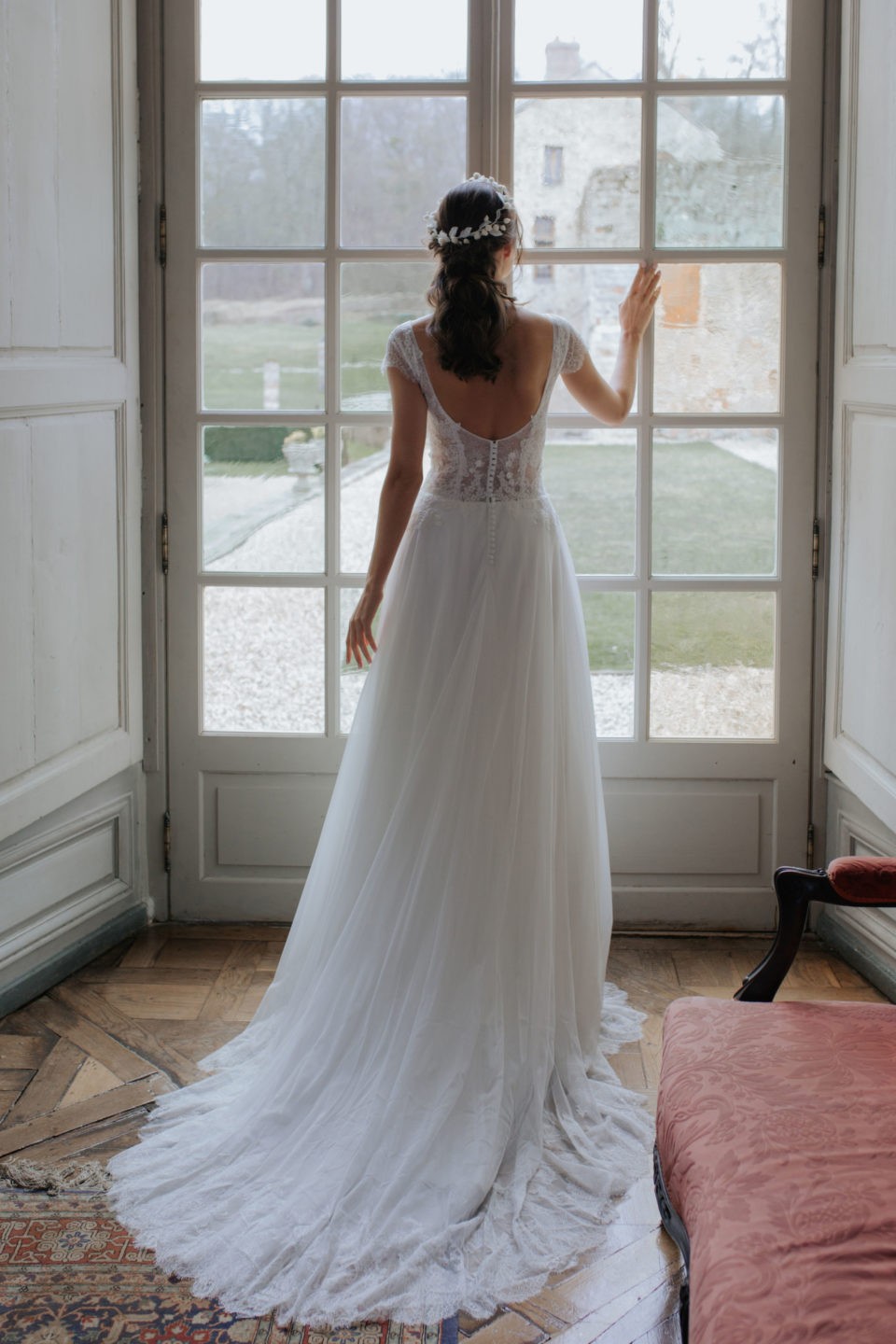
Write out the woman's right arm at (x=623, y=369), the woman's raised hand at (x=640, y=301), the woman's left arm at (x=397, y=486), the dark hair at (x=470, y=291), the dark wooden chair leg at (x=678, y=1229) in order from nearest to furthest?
the dark wooden chair leg at (x=678, y=1229)
the dark hair at (x=470, y=291)
the woman's left arm at (x=397, y=486)
the woman's right arm at (x=623, y=369)
the woman's raised hand at (x=640, y=301)

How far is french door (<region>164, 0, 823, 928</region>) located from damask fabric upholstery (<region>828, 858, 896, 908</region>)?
4.59ft

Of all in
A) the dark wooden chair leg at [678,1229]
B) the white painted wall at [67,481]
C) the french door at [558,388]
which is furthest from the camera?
the french door at [558,388]

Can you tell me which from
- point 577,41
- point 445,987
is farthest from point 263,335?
point 445,987

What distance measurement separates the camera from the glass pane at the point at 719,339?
327 cm

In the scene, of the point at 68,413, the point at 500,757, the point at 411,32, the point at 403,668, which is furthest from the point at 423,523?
the point at 411,32

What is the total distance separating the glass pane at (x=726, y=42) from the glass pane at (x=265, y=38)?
0.80 metres

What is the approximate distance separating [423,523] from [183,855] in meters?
1.29

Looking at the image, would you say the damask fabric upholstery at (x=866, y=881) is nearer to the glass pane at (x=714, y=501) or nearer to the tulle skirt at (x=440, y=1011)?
the tulle skirt at (x=440, y=1011)

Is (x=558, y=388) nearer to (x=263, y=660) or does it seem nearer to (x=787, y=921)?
(x=263, y=660)

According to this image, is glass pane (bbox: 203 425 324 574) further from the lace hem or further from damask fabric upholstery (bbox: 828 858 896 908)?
damask fabric upholstery (bbox: 828 858 896 908)

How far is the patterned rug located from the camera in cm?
192

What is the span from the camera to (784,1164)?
1.59 metres

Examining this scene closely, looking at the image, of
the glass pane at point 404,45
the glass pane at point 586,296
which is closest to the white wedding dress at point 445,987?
the glass pane at point 586,296

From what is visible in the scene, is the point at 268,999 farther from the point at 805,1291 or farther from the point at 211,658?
the point at 805,1291
